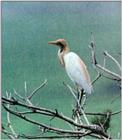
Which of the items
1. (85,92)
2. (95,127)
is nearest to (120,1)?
(85,92)

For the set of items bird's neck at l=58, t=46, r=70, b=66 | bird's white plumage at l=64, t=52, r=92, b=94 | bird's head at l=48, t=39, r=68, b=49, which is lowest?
bird's white plumage at l=64, t=52, r=92, b=94

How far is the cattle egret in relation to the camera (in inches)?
48.6

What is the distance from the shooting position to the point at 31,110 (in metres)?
0.87

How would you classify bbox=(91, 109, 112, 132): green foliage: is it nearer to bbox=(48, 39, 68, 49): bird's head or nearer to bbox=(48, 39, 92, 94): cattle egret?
bbox=(48, 39, 92, 94): cattle egret

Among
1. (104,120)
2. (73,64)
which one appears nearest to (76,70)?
(73,64)

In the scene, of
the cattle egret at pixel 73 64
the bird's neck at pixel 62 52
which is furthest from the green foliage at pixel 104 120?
the bird's neck at pixel 62 52

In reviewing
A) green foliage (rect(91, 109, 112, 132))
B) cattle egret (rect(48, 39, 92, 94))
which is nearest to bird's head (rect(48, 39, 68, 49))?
cattle egret (rect(48, 39, 92, 94))

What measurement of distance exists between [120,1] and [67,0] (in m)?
0.19

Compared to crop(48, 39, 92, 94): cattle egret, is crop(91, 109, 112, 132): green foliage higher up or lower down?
lower down

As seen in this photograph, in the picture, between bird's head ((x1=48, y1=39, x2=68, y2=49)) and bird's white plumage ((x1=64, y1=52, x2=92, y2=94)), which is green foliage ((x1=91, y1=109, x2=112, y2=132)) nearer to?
bird's white plumage ((x1=64, y1=52, x2=92, y2=94))

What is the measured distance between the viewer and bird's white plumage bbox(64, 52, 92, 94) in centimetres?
123

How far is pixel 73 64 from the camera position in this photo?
1.27 meters

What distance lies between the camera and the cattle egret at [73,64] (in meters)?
1.23

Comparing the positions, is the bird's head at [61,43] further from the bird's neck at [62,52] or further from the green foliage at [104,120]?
the green foliage at [104,120]
